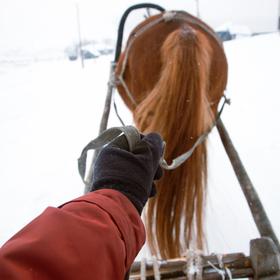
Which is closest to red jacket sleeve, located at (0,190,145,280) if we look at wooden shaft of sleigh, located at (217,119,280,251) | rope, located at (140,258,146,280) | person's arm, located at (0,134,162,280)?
person's arm, located at (0,134,162,280)

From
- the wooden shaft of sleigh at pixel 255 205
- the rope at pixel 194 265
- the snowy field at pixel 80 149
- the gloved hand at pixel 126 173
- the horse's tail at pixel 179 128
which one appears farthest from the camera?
the snowy field at pixel 80 149

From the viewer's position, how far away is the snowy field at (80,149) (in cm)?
103

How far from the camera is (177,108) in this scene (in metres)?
0.67

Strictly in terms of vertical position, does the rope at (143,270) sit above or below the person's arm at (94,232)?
→ below

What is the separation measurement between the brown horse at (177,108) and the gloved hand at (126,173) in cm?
35

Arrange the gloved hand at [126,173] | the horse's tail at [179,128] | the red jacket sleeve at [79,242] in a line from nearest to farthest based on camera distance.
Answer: the red jacket sleeve at [79,242] → the gloved hand at [126,173] → the horse's tail at [179,128]

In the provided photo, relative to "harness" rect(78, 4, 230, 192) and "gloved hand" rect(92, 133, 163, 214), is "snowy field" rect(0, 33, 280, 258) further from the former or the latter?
"gloved hand" rect(92, 133, 163, 214)

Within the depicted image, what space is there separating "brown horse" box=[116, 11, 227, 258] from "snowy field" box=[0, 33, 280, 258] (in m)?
0.20

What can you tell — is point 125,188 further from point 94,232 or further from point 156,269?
point 156,269

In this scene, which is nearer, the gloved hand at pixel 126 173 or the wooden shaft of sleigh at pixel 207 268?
the gloved hand at pixel 126 173

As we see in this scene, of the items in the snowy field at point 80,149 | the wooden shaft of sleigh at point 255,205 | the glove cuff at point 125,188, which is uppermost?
the glove cuff at point 125,188

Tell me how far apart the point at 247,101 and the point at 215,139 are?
0.73m

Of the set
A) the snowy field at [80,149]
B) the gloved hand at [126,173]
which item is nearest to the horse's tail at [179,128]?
the snowy field at [80,149]

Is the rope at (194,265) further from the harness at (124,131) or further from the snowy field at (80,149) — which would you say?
the snowy field at (80,149)
